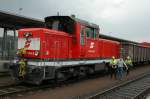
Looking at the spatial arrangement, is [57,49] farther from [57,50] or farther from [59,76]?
[59,76]

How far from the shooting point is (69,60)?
610 inches

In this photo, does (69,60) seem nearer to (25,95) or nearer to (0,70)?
(25,95)

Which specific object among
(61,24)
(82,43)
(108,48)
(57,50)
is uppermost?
(61,24)

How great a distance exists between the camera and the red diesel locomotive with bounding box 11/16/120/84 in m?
13.6

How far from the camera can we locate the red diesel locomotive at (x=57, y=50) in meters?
13.6

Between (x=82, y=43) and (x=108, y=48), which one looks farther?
(x=108, y=48)

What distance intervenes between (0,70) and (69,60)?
21.6 ft

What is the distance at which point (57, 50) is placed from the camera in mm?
14703

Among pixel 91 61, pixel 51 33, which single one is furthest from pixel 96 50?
pixel 51 33

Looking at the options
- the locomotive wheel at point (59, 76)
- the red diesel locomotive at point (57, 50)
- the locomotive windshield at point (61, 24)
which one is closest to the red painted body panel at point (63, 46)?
the red diesel locomotive at point (57, 50)

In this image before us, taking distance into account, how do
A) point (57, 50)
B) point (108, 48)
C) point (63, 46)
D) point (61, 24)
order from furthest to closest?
point (108, 48)
point (61, 24)
point (63, 46)
point (57, 50)

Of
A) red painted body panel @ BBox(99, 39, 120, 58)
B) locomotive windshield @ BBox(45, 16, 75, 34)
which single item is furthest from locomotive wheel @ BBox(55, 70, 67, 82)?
red painted body panel @ BBox(99, 39, 120, 58)

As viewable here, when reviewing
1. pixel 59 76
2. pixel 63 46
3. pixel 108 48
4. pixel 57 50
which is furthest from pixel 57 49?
pixel 108 48

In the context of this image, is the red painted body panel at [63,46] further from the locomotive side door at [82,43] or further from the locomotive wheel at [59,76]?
the locomotive wheel at [59,76]
